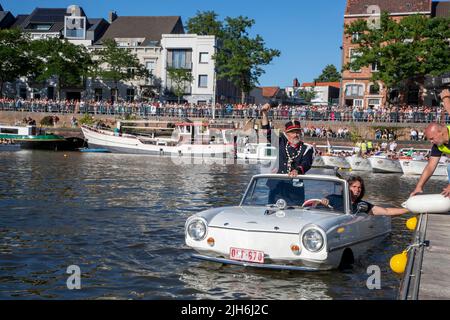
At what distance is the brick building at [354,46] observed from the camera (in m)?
61.2

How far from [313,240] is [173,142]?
39689 mm

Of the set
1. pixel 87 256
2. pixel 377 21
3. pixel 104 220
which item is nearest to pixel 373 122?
pixel 377 21

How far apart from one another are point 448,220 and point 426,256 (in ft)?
10.7

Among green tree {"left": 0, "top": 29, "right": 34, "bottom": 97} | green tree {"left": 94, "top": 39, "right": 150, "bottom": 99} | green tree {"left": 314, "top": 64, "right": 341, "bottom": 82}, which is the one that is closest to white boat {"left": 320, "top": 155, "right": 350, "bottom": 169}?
green tree {"left": 94, "top": 39, "right": 150, "bottom": 99}

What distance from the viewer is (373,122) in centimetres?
4872

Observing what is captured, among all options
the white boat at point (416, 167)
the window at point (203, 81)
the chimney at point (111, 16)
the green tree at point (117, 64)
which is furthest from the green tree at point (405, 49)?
the chimney at point (111, 16)

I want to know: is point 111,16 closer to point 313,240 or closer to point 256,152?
point 256,152

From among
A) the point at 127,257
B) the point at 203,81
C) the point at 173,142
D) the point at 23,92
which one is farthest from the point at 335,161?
the point at 23,92

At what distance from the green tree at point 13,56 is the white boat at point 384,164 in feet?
153

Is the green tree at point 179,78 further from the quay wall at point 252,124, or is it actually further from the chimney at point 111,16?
the chimney at point 111,16

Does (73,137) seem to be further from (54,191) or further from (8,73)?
(54,191)

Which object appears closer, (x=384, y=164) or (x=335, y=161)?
(x=384, y=164)

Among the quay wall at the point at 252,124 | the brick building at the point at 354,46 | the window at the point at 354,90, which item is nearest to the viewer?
the quay wall at the point at 252,124

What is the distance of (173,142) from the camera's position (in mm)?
47125
